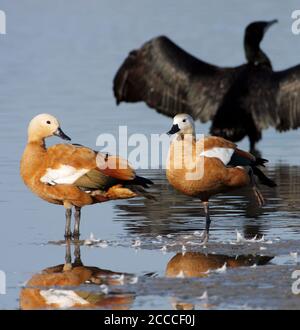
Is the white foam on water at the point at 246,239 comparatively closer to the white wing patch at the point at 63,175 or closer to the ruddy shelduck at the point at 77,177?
the ruddy shelduck at the point at 77,177

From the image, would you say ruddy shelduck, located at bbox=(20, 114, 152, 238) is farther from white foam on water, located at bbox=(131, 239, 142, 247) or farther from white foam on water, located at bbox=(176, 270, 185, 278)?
white foam on water, located at bbox=(176, 270, 185, 278)

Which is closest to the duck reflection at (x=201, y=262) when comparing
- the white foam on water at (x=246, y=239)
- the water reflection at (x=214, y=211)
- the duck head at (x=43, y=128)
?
the white foam on water at (x=246, y=239)

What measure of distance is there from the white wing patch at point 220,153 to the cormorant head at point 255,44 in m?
7.42

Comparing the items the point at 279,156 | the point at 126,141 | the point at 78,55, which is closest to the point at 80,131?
the point at 126,141

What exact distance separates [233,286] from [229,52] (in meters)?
19.7

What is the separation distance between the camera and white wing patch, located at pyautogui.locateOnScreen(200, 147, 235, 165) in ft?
38.7

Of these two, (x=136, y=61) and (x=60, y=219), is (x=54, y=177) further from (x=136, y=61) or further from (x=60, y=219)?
(x=136, y=61)

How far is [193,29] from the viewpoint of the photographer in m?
31.3

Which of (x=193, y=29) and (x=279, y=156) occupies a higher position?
(x=193, y=29)

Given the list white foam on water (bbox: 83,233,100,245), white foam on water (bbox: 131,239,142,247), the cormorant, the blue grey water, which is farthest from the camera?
the cormorant

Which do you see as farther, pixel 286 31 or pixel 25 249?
pixel 286 31

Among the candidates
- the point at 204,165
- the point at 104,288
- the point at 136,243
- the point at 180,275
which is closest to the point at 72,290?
the point at 104,288

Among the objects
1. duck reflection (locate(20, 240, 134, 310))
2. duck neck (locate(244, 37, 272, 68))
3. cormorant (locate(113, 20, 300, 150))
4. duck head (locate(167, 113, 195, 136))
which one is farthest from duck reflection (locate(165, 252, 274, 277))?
A: duck neck (locate(244, 37, 272, 68))

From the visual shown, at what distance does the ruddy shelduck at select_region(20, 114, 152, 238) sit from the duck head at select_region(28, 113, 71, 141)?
0.19m
